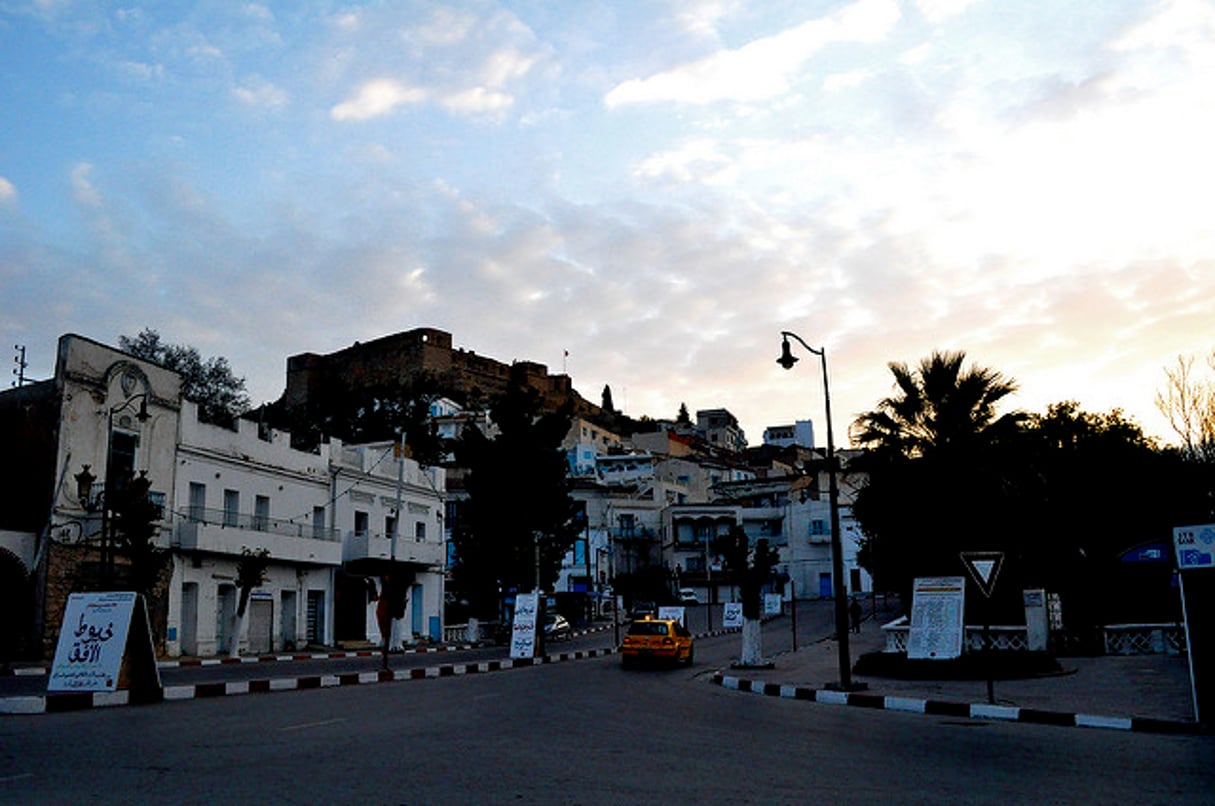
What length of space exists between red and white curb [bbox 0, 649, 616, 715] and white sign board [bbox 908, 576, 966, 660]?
12.5 meters

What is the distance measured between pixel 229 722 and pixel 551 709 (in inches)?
197

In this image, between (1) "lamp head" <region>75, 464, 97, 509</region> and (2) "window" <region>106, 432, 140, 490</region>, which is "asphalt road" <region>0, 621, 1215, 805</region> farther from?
(2) "window" <region>106, 432, 140, 490</region>

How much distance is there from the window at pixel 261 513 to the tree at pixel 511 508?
12.0 m

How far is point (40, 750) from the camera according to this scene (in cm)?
1132

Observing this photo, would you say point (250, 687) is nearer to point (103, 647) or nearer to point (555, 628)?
point (103, 647)

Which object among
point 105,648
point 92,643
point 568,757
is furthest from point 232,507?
point 568,757

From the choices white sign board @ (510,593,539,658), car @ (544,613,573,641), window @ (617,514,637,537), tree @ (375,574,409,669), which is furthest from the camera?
window @ (617,514,637,537)

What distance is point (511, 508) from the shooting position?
5153 centimetres

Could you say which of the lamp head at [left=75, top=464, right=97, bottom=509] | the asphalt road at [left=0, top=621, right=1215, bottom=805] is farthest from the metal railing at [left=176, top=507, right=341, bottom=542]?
the asphalt road at [left=0, top=621, right=1215, bottom=805]

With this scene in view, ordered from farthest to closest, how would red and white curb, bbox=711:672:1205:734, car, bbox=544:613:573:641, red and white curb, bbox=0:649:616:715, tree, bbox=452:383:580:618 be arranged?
car, bbox=544:613:573:641 < tree, bbox=452:383:580:618 < red and white curb, bbox=0:649:616:715 < red and white curb, bbox=711:672:1205:734

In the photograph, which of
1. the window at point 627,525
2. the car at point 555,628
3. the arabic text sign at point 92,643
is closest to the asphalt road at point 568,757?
the arabic text sign at point 92,643

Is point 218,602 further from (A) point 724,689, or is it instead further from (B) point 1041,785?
(B) point 1041,785

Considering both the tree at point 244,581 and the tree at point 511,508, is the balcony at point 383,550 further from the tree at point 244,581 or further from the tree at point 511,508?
the tree at point 244,581

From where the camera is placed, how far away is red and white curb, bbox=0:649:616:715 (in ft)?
54.5
